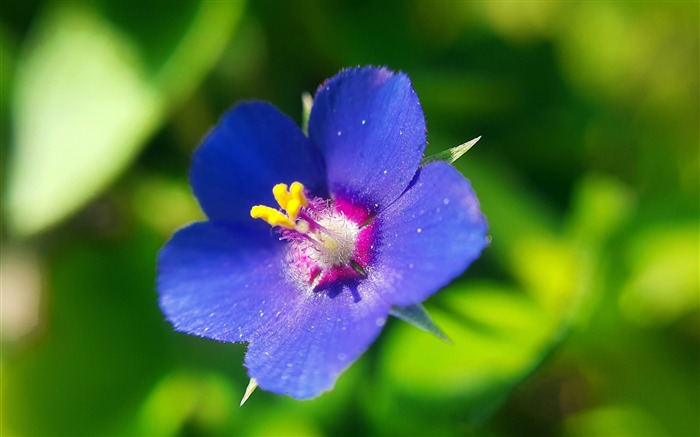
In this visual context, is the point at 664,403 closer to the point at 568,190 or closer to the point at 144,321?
the point at 568,190

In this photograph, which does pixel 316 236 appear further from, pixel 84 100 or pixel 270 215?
pixel 84 100

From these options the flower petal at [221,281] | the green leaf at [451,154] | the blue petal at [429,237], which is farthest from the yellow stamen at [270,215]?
the green leaf at [451,154]

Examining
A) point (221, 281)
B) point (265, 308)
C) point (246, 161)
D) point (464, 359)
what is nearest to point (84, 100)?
point (246, 161)

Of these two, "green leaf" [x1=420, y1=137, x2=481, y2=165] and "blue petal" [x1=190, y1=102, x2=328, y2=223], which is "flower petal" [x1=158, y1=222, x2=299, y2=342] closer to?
"blue petal" [x1=190, y1=102, x2=328, y2=223]

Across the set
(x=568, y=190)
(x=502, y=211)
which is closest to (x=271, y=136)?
(x=502, y=211)

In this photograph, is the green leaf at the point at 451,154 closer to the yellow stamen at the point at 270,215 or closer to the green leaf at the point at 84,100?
the yellow stamen at the point at 270,215

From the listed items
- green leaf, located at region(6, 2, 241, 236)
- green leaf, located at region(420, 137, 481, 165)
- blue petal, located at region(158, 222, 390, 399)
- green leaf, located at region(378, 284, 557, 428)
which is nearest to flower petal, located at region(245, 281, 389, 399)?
blue petal, located at region(158, 222, 390, 399)
